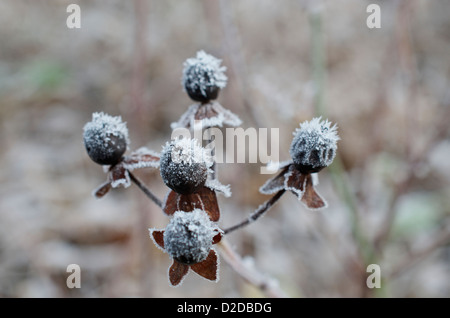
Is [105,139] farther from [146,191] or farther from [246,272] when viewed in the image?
[246,272]

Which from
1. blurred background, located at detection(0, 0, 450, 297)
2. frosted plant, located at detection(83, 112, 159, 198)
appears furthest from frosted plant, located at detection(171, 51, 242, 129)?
blurred background, located at detection(0, 0, 450, 297)

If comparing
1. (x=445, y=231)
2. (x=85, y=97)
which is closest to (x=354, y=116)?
(x=445, y=231)

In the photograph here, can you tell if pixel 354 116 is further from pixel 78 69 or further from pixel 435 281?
pixel 78 69

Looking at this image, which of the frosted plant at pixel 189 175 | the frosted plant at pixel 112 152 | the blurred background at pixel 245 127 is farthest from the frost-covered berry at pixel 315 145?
the blurred background at pixel 245 127

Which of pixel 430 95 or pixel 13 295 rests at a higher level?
pixel 430 95

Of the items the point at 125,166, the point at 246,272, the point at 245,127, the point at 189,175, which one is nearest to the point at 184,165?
the point at 189,175
